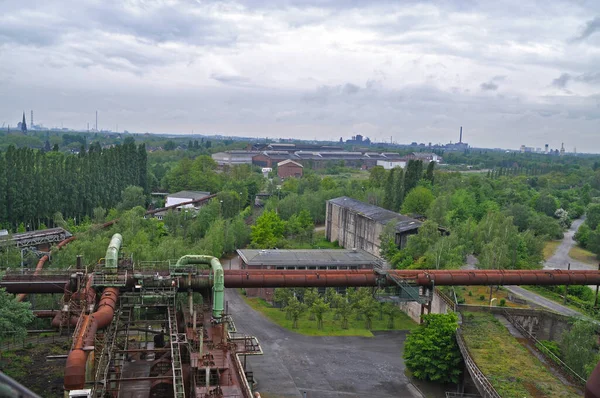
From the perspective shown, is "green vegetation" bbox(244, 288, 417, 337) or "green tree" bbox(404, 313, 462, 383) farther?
"green vegetation" bbox(244, 288, 417, 337)

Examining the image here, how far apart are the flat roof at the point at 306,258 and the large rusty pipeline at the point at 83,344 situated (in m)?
18.0

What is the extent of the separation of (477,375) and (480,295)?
31.9ft

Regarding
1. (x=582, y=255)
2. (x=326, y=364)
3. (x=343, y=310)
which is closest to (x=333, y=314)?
(x=343, y=310)

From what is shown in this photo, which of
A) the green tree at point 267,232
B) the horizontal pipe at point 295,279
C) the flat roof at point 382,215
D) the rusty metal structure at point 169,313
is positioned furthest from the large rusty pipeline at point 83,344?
the flat roof at point 382,215

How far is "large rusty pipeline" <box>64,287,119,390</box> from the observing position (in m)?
11.0

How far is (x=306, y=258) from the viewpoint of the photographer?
34906 mm

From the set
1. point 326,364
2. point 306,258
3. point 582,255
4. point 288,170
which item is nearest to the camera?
point 326,364

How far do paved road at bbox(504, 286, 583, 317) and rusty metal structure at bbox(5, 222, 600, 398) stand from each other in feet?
9.97

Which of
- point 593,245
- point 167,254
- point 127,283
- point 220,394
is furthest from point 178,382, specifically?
point 593,245

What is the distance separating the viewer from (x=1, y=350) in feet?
73.3

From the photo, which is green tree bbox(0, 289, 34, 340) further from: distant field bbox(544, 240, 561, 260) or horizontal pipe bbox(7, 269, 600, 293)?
distant field bbox(544, 240, 561, 260)

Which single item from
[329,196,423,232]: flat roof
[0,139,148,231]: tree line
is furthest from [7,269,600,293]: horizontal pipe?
[0,139,148,231]: tree line

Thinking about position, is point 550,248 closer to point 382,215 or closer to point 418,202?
point 418,202

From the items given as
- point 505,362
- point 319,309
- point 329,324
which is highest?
point 505,362
